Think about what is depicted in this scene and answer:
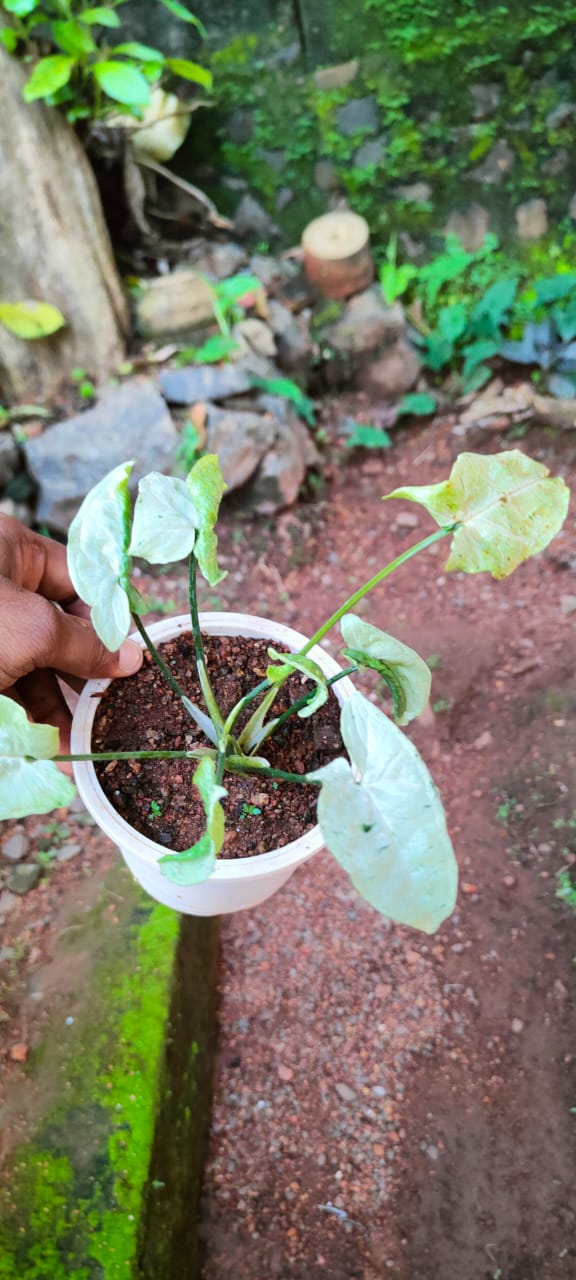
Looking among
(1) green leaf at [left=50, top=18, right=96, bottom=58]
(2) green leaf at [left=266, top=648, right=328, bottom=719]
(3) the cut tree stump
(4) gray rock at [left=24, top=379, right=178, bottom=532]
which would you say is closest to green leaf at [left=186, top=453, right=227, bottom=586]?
(2) green leaf at [left=266, top=648, right=328, bottom=719]

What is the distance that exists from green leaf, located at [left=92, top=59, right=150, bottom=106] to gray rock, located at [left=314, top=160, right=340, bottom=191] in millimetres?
825

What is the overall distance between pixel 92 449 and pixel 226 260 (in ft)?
2.73

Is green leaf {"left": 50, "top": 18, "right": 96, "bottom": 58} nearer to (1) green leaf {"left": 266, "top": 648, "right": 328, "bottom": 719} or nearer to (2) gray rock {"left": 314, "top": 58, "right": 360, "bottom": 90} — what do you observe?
(2) gray rock {"left": 314, "top": 58, "right": 360, "bottom": 90}

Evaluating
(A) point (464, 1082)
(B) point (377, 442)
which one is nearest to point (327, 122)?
(B) point (377, 442)

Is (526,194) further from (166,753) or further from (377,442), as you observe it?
(166,753)

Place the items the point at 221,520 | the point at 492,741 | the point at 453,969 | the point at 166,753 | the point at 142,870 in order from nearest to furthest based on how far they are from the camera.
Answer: the point at 166,753
the point at 142,870
the point at 453,969
the point at 492,741
the point at 221,520

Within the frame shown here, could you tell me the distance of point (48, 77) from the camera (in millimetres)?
1894

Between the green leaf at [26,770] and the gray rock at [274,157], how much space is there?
94.7 inches

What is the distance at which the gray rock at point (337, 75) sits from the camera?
8.20ft

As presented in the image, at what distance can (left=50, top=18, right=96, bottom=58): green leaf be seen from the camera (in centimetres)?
191

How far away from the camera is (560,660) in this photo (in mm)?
1908

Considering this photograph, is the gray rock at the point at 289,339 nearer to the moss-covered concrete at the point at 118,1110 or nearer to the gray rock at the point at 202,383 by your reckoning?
the gray rock at the point at 202,383

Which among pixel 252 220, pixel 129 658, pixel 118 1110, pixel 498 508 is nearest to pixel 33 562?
pixel 129 658

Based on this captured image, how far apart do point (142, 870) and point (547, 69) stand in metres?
2.54
